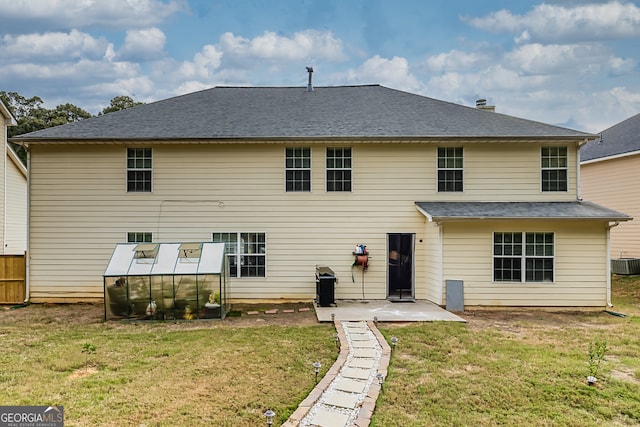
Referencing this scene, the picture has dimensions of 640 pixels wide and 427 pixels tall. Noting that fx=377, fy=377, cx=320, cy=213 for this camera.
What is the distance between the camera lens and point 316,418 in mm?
4133

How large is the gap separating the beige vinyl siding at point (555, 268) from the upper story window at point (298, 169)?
423 centimetres

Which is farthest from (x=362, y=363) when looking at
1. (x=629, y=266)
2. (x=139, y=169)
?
(x=629, y=266)

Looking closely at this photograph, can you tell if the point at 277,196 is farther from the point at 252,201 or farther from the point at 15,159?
the point at 15,159

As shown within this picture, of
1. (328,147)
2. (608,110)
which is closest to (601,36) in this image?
(608,110)

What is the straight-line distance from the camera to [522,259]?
10.3 metres

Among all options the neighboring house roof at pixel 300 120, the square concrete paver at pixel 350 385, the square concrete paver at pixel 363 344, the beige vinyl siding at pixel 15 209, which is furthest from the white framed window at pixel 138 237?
the square concrete paver at pixel 350 385

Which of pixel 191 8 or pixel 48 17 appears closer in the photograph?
pixel 48 17

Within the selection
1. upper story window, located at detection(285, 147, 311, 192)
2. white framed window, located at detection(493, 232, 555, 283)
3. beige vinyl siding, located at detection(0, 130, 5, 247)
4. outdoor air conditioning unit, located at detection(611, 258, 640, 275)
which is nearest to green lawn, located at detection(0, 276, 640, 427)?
white framed window, located at detection(493, 232, 555, 283)

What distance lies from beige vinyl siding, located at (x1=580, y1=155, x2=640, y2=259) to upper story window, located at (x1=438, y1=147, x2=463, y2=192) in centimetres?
998

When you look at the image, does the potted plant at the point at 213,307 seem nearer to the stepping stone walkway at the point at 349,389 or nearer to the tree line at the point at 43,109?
the stepping stone walkway at the point at 349,389

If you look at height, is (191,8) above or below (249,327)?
above

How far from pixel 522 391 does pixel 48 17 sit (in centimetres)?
1973

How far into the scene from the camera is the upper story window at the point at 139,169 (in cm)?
1130

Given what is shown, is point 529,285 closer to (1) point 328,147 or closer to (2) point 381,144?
(2) point 381,144
